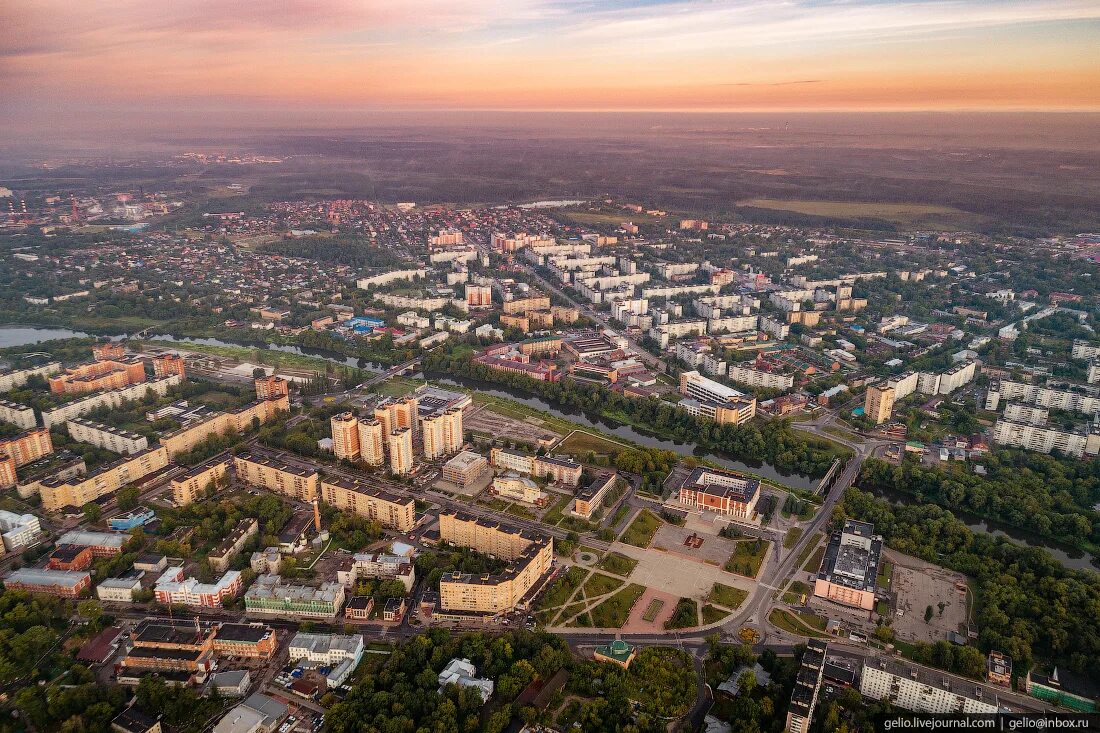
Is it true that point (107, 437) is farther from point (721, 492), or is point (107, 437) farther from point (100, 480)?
point (721, 492)

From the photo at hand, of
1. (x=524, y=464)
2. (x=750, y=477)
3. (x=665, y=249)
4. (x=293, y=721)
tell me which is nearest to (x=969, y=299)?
(x=665, y=249)

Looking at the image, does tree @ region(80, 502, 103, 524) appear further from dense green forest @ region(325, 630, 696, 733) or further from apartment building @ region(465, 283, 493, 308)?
apartment building @ region(465, 283, 493, 308)

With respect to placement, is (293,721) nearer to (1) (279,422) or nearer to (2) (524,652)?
(2) (524,652)

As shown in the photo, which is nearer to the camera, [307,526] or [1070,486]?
[307,526]

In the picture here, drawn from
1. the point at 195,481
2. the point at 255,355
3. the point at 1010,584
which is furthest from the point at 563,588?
the point at 255,355

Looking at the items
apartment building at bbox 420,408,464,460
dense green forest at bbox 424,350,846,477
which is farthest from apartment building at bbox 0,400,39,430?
dense green forest at bbox 424,350,846,477

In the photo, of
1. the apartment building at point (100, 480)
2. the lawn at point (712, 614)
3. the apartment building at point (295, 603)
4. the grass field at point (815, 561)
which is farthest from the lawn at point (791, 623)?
the apartment building at point (100, 480)
